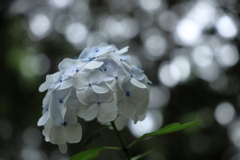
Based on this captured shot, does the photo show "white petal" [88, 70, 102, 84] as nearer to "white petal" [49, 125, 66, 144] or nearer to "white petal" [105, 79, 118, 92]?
"white petal" [105, 79, 118, 92]

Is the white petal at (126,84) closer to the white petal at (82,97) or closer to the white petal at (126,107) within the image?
the white petal at (126,107)

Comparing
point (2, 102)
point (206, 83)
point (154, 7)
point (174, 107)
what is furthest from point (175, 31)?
point (2, 102)

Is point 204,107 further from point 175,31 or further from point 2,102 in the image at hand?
point 2,102

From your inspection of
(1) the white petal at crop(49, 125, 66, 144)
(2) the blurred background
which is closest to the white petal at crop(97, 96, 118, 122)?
(1) the white petal at crop(49, 125, 66, 144)

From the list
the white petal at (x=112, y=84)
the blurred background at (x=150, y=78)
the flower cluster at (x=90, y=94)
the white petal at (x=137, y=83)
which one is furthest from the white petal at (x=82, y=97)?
the blurred background at (x=150, y=78)

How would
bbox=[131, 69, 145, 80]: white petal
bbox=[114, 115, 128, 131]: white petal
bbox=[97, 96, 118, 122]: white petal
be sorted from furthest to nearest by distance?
bbox=[114, 115, 128, 131]: white petal → bbox=[131, 69, 145, 80]: white petal → bbox=[97, 96, 118, 122]: white petal

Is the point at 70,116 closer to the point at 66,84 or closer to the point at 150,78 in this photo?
the point at 66,84

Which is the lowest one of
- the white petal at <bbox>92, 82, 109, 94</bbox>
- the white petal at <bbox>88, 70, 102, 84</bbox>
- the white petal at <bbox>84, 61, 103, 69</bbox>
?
the white petal at <bbox>92, 82, 109, 94</bbox>

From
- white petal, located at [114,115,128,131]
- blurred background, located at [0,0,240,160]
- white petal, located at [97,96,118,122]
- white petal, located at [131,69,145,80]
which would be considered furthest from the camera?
blurred background, located at [0,0,240,160]

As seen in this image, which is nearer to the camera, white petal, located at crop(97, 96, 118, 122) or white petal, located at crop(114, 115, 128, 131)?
white petal, located at crop(97, 96, 118, 122)
